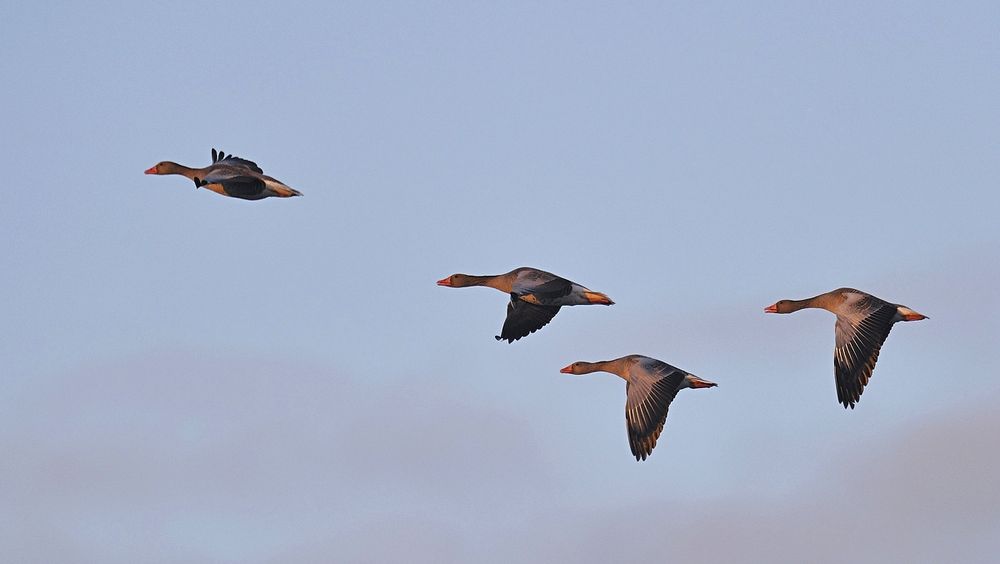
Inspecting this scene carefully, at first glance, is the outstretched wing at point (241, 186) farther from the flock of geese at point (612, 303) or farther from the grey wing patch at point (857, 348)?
the grey wing patch at point (857, 348)

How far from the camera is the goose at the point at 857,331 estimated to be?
4553 cm

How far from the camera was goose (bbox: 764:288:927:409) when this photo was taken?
45531mm

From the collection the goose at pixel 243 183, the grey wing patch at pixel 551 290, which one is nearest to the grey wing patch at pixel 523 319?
the grey wing patch at pixel 551 290

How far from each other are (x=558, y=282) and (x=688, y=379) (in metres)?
4.02

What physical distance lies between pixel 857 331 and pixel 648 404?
199 inches

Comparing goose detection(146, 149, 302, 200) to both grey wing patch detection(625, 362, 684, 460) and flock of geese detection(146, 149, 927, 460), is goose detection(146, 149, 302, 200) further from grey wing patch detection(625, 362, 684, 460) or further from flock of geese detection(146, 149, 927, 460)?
grey wing patch detection(625, 362, 684, 460)

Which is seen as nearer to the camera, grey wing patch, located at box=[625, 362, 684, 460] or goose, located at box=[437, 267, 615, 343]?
grey wing patch, located at box=[625, 362, 684, 460]

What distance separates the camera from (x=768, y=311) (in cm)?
5169

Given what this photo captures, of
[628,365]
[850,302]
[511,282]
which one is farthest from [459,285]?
[850,302]

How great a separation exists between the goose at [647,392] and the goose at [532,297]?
181 cm

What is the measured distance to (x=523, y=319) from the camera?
50.1 m

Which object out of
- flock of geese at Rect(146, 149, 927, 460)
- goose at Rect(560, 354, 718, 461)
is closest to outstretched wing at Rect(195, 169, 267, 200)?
flock of geese at Rect(146, 149, 927, 460)

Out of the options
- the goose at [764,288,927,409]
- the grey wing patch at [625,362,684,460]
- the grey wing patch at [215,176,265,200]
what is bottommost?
the grey wing patch at [625,362,684,460]

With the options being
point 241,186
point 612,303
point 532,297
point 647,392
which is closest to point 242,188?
point 241,186
